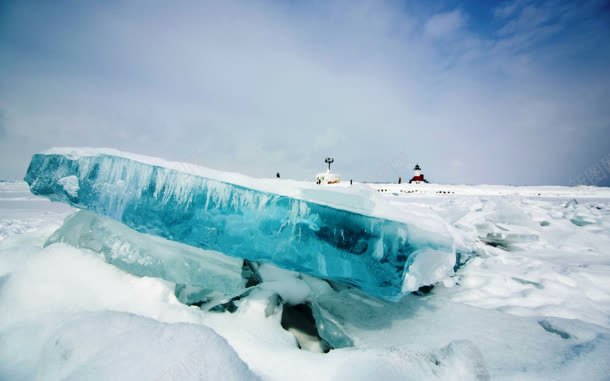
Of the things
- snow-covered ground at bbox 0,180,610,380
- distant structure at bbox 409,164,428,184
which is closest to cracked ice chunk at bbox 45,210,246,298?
snow-covered ground at bbox 0,180,610,380

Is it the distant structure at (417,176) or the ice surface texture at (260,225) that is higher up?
the distant structure at (417,176)

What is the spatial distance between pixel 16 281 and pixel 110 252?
1.59 ft

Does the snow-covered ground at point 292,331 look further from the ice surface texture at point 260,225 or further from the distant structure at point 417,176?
the distant structure at point 417,176

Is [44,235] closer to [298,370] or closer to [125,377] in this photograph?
[125,377]

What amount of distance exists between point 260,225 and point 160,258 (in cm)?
72

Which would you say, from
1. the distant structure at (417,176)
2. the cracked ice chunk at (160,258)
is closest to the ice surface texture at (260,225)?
the cracked ice chunk at (160,258)

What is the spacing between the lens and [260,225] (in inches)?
63.8

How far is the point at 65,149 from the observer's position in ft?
6.45

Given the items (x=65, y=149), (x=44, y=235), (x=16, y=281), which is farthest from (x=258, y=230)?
(x=44, y=235)

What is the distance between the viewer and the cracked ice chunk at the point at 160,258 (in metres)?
1.76

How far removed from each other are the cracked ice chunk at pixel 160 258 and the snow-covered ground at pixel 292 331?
0.09 m

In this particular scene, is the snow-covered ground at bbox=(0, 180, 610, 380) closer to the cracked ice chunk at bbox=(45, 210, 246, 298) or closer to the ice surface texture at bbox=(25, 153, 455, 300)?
the cracked ice chunk at bbox=(45, 210, 246, 298)

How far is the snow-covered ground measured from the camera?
3.23ft

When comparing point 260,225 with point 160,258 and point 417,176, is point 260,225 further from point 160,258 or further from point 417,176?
point 417,176
